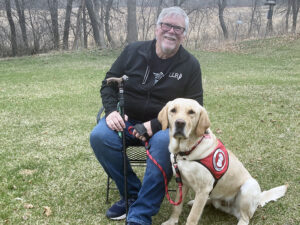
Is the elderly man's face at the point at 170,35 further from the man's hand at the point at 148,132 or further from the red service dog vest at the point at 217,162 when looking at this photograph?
the red service dog vest at the point at 217,162

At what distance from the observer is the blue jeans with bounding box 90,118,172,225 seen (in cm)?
264

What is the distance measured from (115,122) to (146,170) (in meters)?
0.50

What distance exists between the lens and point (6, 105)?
7535mm

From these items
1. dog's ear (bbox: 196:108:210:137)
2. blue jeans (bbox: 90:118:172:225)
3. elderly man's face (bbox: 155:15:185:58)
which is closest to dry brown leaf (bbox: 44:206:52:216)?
blue jeans (bbox: 90:118:172:225)

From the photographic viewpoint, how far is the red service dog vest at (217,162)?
2.49 meters

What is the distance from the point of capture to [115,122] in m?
2.79

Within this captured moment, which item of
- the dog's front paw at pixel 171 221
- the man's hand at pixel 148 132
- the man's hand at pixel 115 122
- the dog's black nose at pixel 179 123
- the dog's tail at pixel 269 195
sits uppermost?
the dog's black nose at pixel 179 123

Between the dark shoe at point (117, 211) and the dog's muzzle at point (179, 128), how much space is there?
967 mm

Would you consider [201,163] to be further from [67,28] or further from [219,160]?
[67,28]

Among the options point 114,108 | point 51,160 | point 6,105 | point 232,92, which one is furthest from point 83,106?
point 114,108

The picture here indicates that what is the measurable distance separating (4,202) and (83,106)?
169 inches

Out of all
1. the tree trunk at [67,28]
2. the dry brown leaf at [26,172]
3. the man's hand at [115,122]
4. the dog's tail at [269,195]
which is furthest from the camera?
the tree trunk at [67,28]

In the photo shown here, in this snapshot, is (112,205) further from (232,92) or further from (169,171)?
(232,92)

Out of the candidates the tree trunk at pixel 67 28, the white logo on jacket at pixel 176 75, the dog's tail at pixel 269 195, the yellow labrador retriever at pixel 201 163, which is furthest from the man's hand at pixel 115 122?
the tree trunk at pixel 67 28
